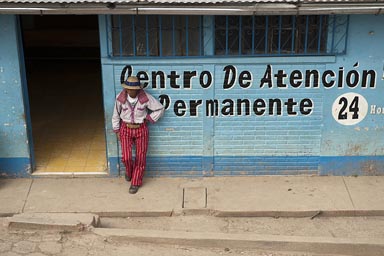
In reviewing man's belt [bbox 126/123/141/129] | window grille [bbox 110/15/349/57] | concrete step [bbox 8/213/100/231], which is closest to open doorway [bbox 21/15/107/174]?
man's belt [bbox 126/123/141/129]

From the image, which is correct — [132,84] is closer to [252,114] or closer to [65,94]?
[252,114]

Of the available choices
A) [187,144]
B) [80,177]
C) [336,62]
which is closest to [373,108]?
[336,62]

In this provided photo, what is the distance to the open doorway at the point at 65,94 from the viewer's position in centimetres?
814

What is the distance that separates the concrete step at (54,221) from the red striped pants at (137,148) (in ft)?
3.03

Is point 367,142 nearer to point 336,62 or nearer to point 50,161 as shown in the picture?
point 336,62

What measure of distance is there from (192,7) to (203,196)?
2380 mm

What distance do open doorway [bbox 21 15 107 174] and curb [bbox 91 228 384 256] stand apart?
1.74m

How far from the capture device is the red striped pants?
7051mm

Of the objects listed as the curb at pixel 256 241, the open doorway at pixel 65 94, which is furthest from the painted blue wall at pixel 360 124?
the open doorway at pixel 65 94

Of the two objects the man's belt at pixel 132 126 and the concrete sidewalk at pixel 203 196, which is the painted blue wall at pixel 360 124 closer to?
the concrete sidewalk at pixel 203 196

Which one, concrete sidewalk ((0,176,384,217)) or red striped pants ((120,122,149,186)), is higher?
red striped pants ((120,122,149,186))

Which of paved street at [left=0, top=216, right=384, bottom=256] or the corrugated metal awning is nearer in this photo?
paved street at [left=0, top=216, right=384, bottom=256]

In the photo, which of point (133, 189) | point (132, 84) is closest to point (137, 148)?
point (133, 189)

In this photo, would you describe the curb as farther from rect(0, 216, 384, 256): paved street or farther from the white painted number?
the white painted number
